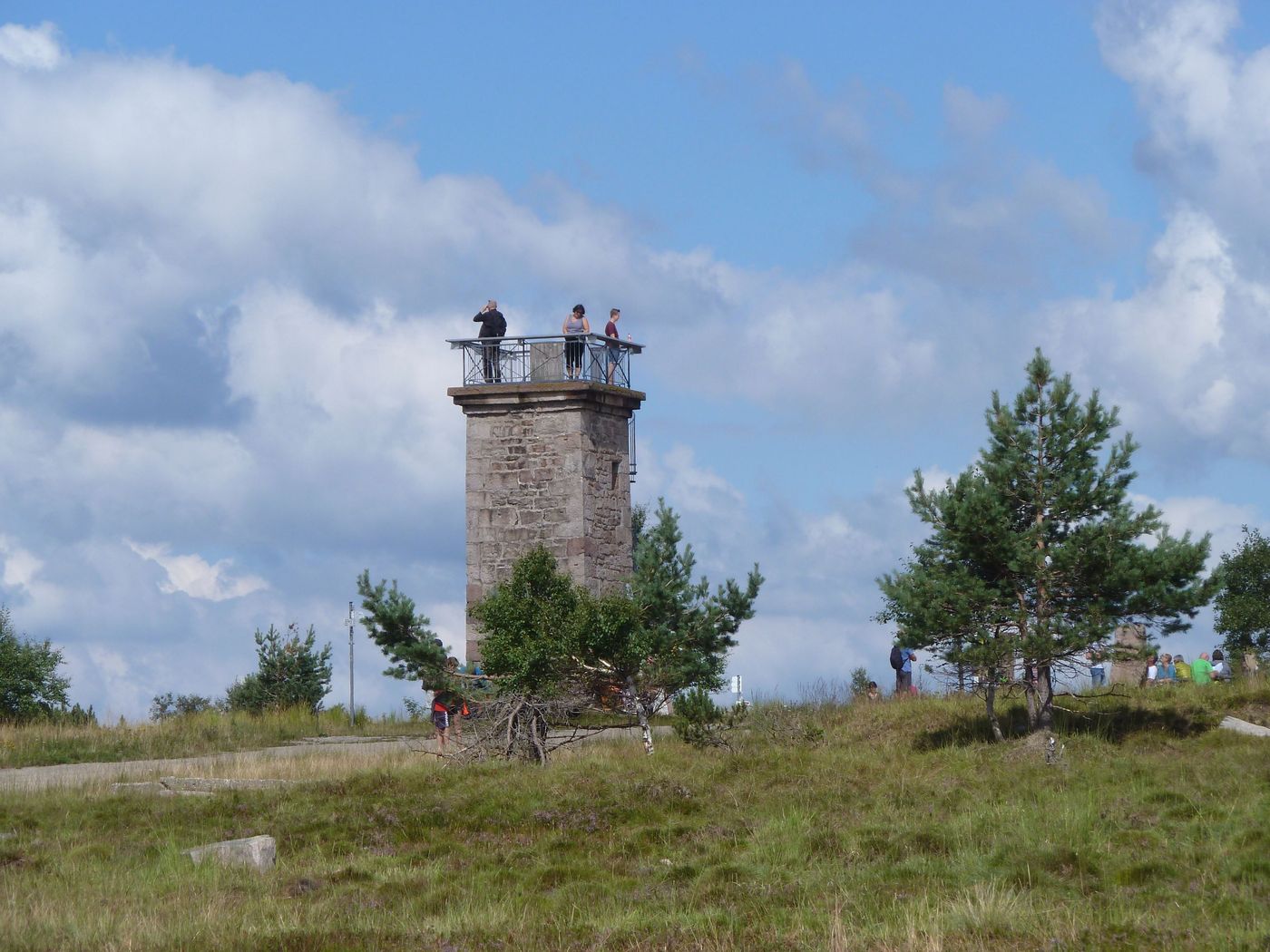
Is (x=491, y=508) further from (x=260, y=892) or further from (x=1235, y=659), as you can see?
(x=1235, y=659)

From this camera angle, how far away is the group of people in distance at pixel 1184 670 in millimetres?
26609

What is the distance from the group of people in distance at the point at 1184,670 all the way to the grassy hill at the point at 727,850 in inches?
143

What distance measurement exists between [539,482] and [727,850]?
15012 mm

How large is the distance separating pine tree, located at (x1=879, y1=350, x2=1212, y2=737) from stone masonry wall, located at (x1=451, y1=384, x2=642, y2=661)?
9.45 meters

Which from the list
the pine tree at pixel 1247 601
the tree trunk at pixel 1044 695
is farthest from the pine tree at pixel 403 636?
the pine tree at pixel 1247 601

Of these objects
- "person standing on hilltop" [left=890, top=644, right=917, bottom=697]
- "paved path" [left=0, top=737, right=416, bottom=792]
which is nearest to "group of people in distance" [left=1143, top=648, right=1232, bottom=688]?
"person standing on hilltop" [left=890, top=644, right=917, bottom=697]

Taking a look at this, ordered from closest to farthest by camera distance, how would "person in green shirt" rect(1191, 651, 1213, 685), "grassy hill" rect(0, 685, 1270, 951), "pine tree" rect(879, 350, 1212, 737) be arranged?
"grassy hill" rect(0, 685, 1270, 951)
"pine tree" rect(879, 350, 1212, 737)
"person in green shirt" rect(1191, 651, 1213, 685)

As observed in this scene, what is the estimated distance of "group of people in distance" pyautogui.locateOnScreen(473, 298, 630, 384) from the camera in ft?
99.1

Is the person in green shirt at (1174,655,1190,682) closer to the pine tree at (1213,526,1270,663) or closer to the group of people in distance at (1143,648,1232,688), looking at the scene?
the group of people in distance at (1143,648,1232,688)

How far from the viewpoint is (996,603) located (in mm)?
20766

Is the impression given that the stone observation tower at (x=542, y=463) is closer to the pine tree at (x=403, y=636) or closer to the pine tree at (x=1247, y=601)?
the pine tree at (x=403, y=636)

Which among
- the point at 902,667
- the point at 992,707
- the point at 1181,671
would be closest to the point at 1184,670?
the point at 1181,671

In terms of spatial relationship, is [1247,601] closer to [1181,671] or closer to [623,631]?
[1181,671]

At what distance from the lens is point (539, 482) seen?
2992 cm
